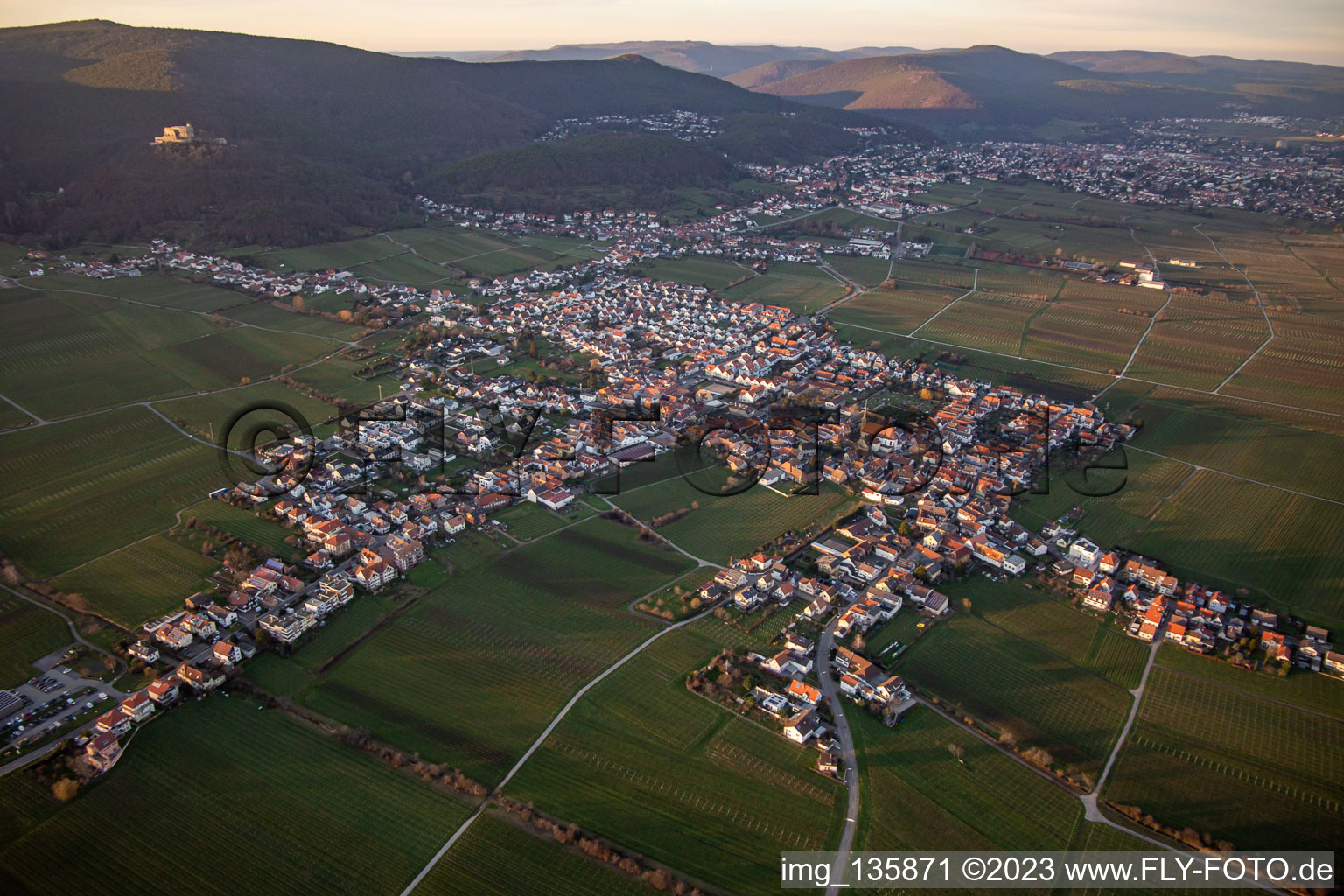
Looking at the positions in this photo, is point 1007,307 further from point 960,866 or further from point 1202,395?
point 960,866

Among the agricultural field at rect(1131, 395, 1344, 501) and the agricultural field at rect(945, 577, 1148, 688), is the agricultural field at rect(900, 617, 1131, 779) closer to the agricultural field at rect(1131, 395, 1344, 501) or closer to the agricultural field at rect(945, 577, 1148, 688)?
the agricultural field at rect(945, 577, 1148, 688)

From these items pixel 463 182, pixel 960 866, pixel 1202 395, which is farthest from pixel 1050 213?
pixel 960 866

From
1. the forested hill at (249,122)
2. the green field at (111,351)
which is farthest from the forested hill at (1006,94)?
the green field at (111,351)

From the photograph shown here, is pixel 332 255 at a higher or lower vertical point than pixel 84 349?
higher

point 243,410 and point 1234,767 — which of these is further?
point 243,410

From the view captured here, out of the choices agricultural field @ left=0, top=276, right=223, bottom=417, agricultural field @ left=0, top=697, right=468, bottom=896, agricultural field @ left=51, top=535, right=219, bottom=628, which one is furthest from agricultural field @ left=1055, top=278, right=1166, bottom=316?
agricultural field @ left=0, top=276, right=223, bottom=417

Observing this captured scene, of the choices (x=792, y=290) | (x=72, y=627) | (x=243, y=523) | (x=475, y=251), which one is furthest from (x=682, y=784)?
(x=475, y=251)

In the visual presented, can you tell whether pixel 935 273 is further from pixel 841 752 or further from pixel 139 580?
pixel 139 580
